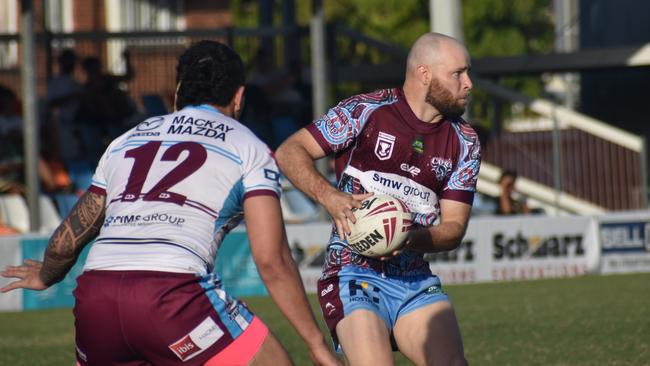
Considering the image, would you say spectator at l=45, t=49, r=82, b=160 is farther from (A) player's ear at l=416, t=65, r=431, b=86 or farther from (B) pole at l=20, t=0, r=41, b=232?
(A) player's ear at l=416, t=65, r=431, b=86

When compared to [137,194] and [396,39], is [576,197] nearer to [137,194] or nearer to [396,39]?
[137,194]

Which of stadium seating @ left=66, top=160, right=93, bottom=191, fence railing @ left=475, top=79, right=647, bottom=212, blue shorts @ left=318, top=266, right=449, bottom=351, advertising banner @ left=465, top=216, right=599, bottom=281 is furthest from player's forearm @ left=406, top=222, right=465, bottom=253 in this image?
fence railing @ left=475, top=79, right=647, bottom=212

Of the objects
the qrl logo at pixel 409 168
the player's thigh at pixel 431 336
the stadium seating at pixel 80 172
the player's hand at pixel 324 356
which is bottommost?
the stadium seating at pixel 80 172

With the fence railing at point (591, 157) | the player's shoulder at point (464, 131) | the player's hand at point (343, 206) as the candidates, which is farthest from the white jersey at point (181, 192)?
the fence railing at point (591, 157)

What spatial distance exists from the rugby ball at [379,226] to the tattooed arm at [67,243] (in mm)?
1218

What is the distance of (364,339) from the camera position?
5.89 meters

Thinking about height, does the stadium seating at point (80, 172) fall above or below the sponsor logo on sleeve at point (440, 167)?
below

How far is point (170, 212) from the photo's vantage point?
4645 millimetres

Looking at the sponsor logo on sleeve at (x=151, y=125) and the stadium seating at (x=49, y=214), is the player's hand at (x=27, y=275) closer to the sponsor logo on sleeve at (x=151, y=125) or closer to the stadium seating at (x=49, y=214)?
the sponsor logo on sleeve at (x=151, y=125)

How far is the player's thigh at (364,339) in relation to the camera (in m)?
5.84

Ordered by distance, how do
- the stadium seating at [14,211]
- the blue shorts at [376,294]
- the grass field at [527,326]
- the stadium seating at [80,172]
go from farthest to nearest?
the stadium seating at [80,172]
the stadium seating at [14,211]
the grass field at [527,326]
the blue shorts at [376,294]

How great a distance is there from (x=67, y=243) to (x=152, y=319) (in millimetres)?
826

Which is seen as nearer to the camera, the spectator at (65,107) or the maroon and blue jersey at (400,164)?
the maroon and blue jersey at (400,164)

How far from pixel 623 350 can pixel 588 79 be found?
66.6 feet
